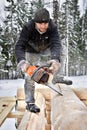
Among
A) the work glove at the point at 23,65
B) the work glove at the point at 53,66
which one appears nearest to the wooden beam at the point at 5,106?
the work glove at the point at 23,65

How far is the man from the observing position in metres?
2.72

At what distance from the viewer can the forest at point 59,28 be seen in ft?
46.8

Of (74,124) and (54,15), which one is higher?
(74,124)

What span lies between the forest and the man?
10717 mm

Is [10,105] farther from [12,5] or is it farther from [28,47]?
[12,5]

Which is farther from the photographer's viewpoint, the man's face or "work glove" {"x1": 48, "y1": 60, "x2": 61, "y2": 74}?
the man's face

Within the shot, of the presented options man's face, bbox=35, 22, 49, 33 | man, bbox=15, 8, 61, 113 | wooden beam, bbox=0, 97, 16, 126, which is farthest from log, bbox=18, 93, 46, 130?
man's face, bbox=35, 22, 49, 33

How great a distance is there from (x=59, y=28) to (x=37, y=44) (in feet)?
38.7

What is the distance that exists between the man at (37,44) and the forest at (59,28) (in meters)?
10.7

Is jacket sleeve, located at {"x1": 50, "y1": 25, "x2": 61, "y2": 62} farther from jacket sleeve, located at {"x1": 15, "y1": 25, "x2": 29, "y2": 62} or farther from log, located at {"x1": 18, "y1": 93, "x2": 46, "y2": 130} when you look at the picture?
log, located at {"x1": 18, "y1": 93, "x2": 46, "y2": 130}

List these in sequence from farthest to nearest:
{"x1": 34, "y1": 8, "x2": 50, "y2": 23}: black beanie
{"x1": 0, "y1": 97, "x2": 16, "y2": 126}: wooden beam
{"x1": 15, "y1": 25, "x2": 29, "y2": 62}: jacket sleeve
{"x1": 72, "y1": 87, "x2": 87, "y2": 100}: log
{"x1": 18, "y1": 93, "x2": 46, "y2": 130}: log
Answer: {"x1": 72, "y1": 87, "x2": 87, "y2": 100}: log → {"x1": 0, "y1": 97, "x2": 16, "y2": 126}: wooden beam → {"x1": 15, "y1": 25, "x2": 29, "y2": 62}: jacket sleeve → {"x1": 34, "y1": 8, "x2": 50, "y2": 23}: black beanie → {"x1": 18, "y1": 93, "x2": 46, "y2": 130}: log

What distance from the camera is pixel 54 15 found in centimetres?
1426

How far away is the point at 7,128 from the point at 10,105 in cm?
180

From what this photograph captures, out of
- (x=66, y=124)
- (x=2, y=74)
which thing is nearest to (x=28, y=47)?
(x=66, y=124)
